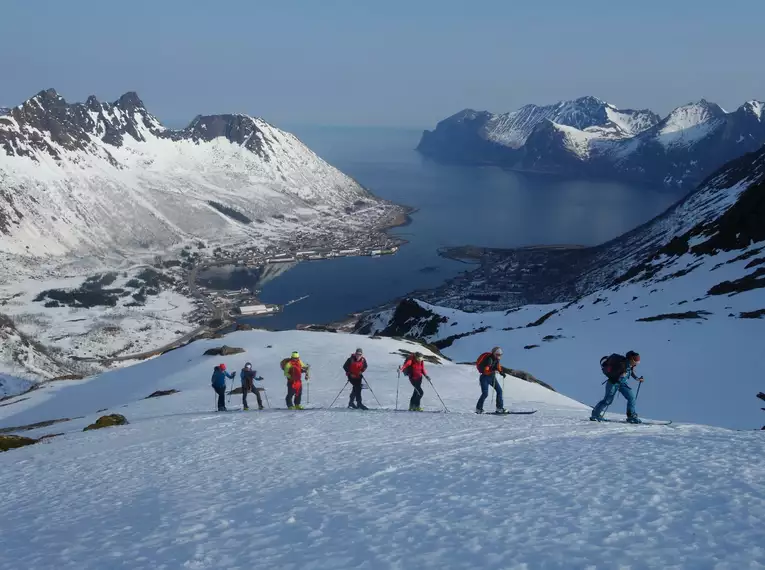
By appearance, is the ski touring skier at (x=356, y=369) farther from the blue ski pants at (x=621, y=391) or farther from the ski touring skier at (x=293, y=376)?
the blue ski pants at (x=621, y=391)

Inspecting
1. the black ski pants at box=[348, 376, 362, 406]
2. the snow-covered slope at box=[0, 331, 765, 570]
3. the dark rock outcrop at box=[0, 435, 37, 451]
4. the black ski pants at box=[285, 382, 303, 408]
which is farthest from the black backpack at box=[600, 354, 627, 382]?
the dark rock outcrop at box=[0, 435, 37, 451]

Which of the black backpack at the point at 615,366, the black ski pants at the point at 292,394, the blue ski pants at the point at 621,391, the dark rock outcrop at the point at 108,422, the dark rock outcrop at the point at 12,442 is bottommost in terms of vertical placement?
the dark rock outcrop at the point at 12,442

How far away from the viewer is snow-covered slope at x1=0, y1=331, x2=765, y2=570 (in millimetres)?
7879

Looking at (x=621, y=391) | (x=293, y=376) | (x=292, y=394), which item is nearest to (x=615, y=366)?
(x=621, y=391)

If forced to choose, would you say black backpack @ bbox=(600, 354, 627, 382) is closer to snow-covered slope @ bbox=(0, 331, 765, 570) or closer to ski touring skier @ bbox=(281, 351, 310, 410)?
snow-covered slope @ bbox=(0, 331, 765, 570)

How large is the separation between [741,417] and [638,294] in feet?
113

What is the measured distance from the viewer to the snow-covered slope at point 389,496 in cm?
788

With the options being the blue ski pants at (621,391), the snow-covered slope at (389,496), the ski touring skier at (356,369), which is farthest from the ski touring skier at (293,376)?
the blue ski pants at (621,391)

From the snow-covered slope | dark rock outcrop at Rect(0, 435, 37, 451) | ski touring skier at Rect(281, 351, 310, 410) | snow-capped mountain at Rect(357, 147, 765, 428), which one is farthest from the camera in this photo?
snow-capped mountain at Rect(357, 147, 765, 428)

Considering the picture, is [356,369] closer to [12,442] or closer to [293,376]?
[293,376]

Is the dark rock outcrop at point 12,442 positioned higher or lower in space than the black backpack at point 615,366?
lower

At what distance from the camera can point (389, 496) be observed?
10.3 metres

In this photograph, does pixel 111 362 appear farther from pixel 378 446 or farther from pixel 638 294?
pixel 378 446

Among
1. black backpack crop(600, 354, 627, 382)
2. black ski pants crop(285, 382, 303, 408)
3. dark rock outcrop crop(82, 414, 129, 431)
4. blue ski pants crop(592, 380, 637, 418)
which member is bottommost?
dark rock outcrop crop(82, 414, 129, 431)
